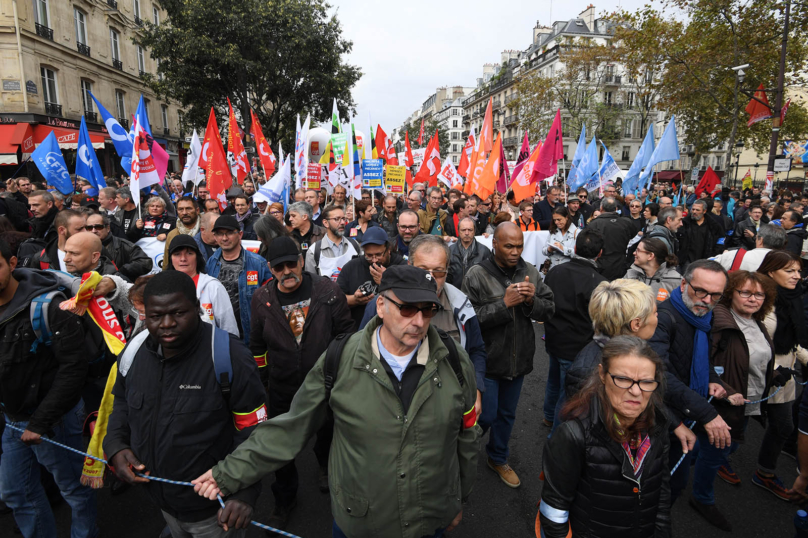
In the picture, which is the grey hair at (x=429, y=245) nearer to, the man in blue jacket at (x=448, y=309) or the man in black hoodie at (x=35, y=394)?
the man in blue jacket at (x=448, y=309)

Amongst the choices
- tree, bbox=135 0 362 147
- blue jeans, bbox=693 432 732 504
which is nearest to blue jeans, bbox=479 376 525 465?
blue jeans, bbox=693 432 732 504

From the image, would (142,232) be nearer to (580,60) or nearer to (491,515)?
(491,515)

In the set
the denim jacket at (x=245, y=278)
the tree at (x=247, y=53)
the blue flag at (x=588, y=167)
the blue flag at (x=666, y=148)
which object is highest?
the tree at (x=247, y=53)

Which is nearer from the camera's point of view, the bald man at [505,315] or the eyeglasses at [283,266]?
the eyeglasses at [283,266]

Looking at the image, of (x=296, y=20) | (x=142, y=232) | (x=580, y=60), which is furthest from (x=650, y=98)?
(x=142, y=232)

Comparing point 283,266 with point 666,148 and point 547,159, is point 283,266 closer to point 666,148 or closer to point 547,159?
point 547,159

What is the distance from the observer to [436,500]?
1.92 metres

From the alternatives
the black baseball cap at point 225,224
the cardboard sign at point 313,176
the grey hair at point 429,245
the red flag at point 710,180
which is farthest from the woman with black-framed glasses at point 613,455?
the red flag at point 710,180

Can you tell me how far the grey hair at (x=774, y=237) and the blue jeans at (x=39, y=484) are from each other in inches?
249

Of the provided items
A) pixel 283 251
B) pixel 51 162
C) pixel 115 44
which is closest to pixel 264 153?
pixel 51 162

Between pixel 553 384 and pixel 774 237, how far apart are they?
111 inches

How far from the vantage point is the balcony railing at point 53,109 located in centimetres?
2063

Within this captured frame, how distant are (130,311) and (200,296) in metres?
0.46

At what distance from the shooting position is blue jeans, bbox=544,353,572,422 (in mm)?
3967
